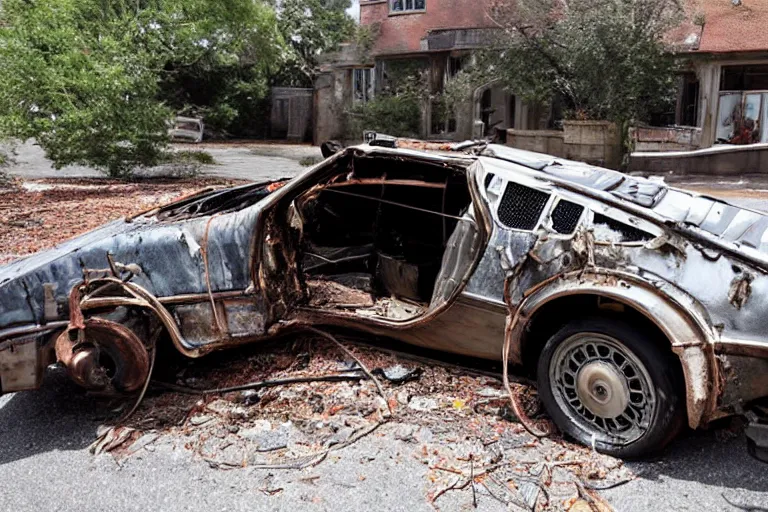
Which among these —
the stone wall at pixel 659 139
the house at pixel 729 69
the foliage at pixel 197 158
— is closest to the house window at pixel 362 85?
the foliage at pixel 197 158

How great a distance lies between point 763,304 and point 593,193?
1069 mm

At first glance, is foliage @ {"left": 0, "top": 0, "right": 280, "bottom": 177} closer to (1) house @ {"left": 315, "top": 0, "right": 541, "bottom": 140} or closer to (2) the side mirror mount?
(1) house @ {"left": 315, "top": 0, "right": 541, "bottom": 140}

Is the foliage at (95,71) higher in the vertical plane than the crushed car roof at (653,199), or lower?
higher

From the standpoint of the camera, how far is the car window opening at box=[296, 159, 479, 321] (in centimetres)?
555

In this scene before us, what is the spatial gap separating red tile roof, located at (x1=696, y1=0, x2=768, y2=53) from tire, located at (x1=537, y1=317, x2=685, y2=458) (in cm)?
1764

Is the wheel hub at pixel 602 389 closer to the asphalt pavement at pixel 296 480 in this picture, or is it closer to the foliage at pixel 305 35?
the asphalt pavement at pixel 296 480

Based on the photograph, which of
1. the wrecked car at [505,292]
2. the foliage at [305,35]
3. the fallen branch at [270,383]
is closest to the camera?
the wrecked car at [505,292]

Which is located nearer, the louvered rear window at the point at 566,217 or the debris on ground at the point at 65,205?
the louvered rear window at the point at 566,217

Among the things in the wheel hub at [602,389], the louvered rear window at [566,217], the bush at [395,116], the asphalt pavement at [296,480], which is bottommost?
the asphalt pavement at [296,480]

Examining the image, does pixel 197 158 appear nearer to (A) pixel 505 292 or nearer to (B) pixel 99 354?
(B) pixel 99 354

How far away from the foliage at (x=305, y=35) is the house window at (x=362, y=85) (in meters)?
2.34

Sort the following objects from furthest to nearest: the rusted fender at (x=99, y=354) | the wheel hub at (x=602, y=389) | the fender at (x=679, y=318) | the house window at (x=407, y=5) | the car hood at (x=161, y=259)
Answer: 1. the house window at (x=407, y=5)
2. the car hood at (x=161, y=259)
3. the rusted fender at (x=99, y=354)
4. the wheel hub at (x=602, y=389)
5. the fender at (x=679, y=318)

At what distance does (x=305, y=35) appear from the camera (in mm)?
30594

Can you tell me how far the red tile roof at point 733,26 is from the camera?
18.5m
